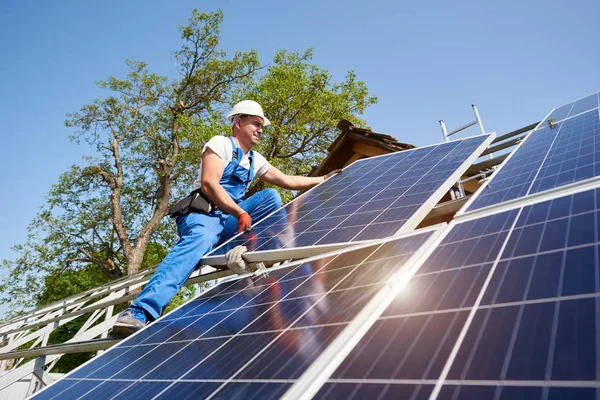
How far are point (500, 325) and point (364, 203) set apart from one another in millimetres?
3425

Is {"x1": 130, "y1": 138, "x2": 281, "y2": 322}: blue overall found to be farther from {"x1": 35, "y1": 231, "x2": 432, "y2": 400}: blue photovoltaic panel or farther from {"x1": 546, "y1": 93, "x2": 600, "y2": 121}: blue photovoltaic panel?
{"x1": 546, "y1": 93, "x2": 600, "y2": 121}: blue photovoltaic panel

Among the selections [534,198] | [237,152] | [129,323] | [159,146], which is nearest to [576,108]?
[534,198]

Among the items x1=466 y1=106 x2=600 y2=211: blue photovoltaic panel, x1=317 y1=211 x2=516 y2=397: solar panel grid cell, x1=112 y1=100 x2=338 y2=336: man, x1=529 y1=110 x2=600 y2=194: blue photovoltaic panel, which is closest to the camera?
x1=317 y1=211 x2=516 y2=397: solar panel grid cell

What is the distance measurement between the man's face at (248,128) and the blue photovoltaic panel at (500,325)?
13.6 ft

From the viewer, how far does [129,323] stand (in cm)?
383

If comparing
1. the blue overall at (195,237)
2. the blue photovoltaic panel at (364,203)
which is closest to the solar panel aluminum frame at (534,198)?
the blue photovoltaic panel at (364,203)

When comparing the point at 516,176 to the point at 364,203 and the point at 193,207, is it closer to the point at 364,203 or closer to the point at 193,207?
the point at 364,203

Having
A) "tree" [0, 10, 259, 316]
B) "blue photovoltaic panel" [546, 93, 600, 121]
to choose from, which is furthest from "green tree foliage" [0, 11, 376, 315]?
"blue photovoltaic panel" [546, 93, 600, 121]

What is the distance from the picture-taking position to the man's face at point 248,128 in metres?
5.94

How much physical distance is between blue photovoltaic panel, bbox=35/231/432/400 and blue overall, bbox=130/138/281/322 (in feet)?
1.65

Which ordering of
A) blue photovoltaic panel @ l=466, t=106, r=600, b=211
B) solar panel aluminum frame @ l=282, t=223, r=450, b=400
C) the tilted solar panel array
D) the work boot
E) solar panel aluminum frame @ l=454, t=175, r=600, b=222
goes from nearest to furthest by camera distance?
the tilted solar panel array, solar panel aluminum frame @ l=282, t=223, r=450, b=400, solar panel aluminum frame @ l=454, t=175, r=600, b=222, blue photovoltaic panel @ l=466, t=106, r=600, b=211, the work boot

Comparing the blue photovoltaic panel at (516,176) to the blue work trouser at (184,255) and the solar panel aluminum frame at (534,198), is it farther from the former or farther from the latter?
the blue work trouser at (184,255)

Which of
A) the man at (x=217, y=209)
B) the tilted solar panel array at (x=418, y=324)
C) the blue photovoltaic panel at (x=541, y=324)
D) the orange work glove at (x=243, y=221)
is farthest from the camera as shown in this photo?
the orange work glove at (x=243, y=221)

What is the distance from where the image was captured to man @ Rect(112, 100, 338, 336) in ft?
13.4
